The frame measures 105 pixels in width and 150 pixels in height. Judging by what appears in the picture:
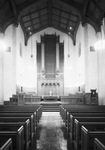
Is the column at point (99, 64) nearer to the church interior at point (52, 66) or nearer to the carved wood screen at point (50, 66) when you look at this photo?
the church interior at point (52, 66)

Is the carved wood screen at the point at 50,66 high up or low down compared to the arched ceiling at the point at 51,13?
down

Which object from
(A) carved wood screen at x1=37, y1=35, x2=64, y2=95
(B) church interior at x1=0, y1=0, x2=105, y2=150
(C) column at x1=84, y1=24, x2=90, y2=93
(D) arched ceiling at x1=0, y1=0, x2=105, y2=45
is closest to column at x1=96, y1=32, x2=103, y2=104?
(B) church interior at x1=0, y1=0, x2=105, y2=150

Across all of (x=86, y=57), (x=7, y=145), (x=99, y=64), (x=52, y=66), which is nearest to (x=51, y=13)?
(x=86, y=57)

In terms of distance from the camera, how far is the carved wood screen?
83.5 ft

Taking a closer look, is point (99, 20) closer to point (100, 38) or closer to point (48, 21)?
point (100, 38)

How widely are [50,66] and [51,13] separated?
20.2 feet

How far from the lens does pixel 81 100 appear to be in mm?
17922

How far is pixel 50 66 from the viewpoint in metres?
25.6

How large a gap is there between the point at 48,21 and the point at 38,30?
1.89 meters

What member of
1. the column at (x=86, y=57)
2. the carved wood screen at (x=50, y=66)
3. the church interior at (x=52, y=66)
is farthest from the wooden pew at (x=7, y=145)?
the carved wood screen at (x=50, y=66)

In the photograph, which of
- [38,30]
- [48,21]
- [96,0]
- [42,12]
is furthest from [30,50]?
[96,0]

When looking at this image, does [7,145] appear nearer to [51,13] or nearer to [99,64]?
[99,64]

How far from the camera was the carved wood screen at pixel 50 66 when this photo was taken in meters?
25.4

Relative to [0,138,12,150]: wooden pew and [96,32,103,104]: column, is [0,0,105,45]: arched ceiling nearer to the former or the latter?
[96,32,103,104]: column
